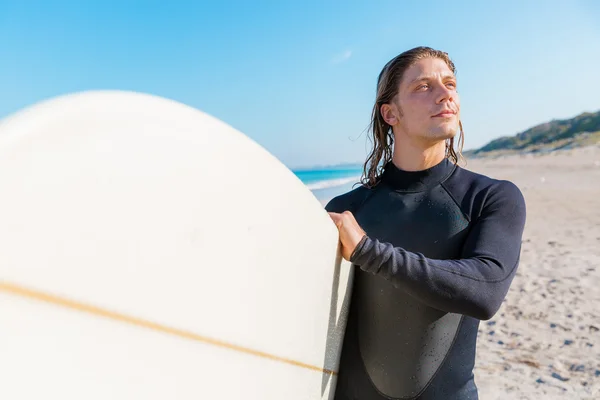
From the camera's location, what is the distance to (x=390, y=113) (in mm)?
1760

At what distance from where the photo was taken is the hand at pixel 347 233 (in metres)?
1.32

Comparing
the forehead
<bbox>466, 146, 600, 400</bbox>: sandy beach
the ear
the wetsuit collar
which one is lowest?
<bbox>466, 146, 600, 400</bbox>: sandy beach

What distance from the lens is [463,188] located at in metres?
1.50

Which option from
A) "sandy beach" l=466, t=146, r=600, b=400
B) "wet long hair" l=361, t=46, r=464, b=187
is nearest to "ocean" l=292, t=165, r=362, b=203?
"wet long hair" l=361, t=46, r=464, b=187

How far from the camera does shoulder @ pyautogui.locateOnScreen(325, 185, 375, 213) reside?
1.74m

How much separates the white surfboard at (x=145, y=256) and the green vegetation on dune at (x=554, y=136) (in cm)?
3445

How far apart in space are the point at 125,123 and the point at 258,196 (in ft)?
1.26

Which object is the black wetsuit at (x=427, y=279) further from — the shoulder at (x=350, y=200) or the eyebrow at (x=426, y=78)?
the eyebrow at (x=426, y=78)

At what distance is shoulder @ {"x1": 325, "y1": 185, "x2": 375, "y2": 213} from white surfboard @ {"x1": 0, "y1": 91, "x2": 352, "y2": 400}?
0.45 meters

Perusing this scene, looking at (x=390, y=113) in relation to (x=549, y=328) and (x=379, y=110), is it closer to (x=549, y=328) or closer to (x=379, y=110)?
(x=379, y=110)

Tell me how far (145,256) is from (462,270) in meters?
0.80

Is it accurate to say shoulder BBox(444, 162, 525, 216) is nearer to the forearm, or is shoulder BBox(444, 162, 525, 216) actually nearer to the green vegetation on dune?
the forearm

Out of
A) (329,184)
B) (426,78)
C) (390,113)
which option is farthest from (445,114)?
(329,184)

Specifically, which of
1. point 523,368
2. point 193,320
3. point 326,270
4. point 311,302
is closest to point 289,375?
point 311,302
